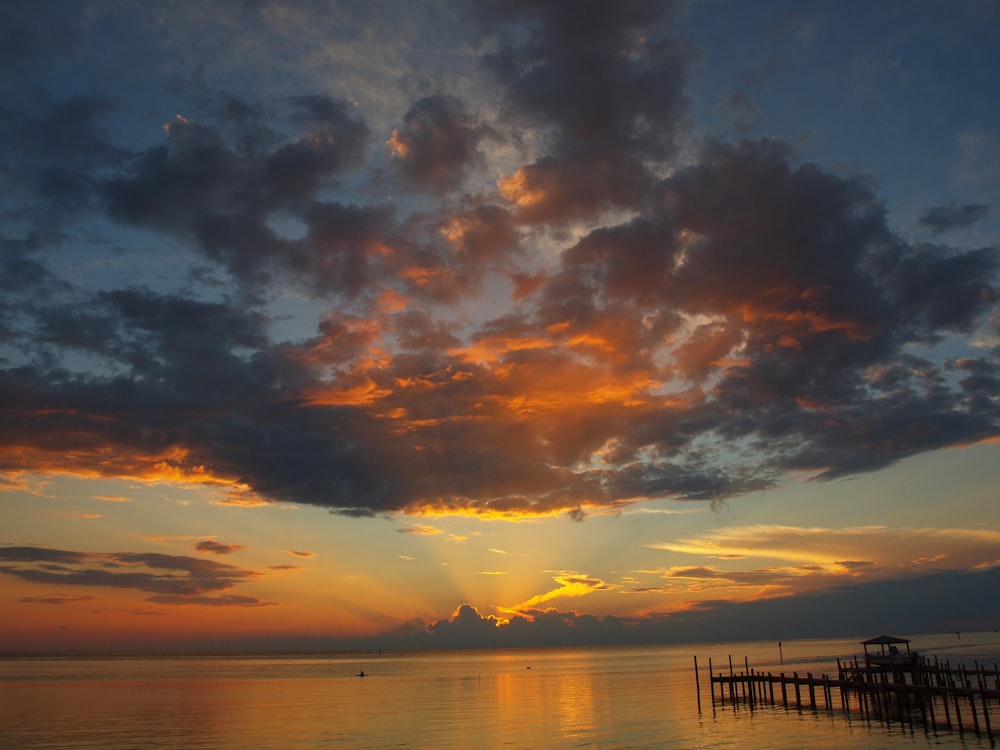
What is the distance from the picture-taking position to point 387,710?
245ft

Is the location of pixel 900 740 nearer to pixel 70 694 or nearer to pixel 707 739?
pixel 707 739

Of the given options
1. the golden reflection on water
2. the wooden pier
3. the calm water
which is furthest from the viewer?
the wooden pier

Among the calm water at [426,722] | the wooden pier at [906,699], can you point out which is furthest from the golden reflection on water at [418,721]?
the wooden pier at [906,699]

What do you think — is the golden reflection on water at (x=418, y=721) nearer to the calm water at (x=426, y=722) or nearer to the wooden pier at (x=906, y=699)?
the calm water at (x=426, y=722)

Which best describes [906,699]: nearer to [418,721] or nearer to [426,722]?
[426,722]

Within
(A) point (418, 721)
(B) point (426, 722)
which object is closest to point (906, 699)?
(B) point (426, 722)

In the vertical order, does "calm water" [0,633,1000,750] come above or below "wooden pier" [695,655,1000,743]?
below

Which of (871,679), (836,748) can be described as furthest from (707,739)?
(871,679)

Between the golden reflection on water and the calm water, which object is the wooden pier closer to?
the calm water

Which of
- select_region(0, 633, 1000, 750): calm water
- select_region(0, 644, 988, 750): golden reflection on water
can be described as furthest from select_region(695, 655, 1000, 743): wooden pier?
select_region(0, 644, 988, 750): golden reflection on water

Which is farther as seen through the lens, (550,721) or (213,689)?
(213,689)

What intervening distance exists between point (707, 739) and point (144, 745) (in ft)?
131

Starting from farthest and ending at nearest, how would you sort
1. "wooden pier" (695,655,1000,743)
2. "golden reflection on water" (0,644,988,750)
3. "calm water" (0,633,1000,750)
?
"wooden pier" (695,655,1000,743) → "golden reflection on water" (0,644,988,750) → "calm water" (0,633,1000,750)

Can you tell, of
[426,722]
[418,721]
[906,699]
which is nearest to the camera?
[906,699]
